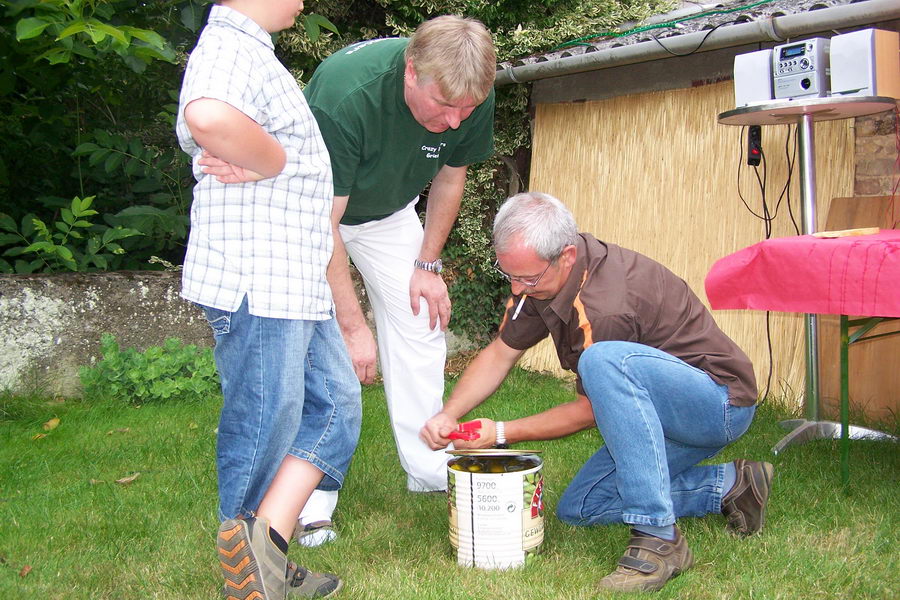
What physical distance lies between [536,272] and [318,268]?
2.17 ft

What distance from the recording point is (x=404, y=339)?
3369mm

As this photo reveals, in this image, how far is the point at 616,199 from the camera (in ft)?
18.3

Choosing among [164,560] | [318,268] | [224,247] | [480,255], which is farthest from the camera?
[480,255]

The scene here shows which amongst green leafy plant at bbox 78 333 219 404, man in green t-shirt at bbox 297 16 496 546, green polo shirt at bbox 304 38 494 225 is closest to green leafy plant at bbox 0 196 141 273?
green leafy plant at bbox 78 333 219 404

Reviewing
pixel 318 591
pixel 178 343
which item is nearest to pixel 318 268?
pixel 318 591

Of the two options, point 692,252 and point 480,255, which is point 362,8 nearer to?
point 480,255

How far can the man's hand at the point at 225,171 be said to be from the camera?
6.72 ft

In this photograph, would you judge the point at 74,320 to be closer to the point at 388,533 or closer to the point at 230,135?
the point at 388,533

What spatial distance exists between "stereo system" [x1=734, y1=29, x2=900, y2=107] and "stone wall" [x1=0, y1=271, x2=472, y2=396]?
11.9 feet

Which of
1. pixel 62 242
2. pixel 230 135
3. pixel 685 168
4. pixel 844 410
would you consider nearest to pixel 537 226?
pixel 230 135

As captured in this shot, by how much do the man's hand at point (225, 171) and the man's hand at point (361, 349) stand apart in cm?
105

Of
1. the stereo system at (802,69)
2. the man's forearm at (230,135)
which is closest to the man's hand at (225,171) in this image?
the man's forearm at (230,135)

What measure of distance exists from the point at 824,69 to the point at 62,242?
447 cm

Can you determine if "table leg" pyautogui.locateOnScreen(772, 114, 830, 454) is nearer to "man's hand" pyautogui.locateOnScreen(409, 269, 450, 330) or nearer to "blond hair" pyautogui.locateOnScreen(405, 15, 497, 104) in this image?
"man's hand" pyautogui.locateOnScreen(409, 269, 450, 330)
